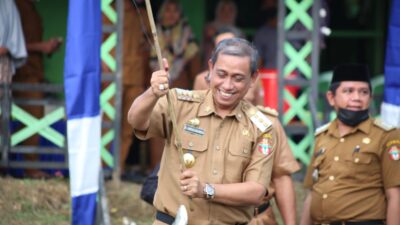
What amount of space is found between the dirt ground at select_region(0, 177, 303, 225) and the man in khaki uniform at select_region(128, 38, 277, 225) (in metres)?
2.96

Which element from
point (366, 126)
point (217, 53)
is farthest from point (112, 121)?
point (217, 53)

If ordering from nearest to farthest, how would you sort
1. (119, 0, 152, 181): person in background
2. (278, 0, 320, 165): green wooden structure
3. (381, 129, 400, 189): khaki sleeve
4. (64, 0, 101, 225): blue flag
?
(381, 129, 400, 189): khaki sleeve → (64, 0, 101, 225): blue flag → (278, 0, 320, 165): green wooden structure → (119, 0, 152, 181): person in background

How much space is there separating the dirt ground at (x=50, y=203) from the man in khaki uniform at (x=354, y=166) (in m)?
2.07

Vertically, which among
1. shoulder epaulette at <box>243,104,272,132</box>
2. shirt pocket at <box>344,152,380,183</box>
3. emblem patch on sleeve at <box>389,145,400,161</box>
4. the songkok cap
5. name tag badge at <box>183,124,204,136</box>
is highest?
the songkok cap

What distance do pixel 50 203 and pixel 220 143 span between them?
12.6 feet

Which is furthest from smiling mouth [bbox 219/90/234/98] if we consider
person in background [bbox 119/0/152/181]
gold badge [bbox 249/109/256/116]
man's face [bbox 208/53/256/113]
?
person in background [bbox 119/0/152/181]

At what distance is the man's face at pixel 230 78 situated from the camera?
4.76 m

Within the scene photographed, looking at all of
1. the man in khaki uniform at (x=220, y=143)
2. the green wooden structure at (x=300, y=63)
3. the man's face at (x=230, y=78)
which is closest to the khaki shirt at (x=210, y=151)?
the man in khaki uniform at (x=220, y=143)

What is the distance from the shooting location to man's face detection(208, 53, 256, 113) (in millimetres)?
4762

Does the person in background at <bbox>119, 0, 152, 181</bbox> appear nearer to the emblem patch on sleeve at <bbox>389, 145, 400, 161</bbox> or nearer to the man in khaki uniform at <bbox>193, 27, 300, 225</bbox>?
the man in khaki uniform at <bbox>193, 27, 300, 225</bbox>

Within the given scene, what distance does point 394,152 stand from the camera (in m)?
6.08

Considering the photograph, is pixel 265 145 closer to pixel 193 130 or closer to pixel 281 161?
pixel 193 130

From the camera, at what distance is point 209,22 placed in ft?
37.4

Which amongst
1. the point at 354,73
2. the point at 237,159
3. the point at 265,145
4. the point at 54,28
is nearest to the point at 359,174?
the point at 354,73
